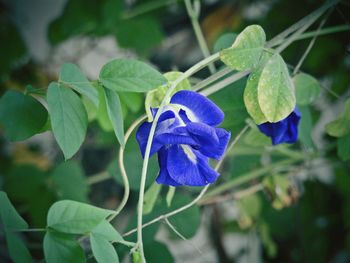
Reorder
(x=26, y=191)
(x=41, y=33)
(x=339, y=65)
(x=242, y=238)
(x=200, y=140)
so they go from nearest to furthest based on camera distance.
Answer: (x=200, y=140), (x=26, y=191), (x=339, y=65), (x=242, y=238), (x=41, y=33)

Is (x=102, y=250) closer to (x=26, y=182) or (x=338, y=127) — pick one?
(x=338, y=127)

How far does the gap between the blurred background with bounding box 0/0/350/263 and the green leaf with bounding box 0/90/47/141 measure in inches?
0.9

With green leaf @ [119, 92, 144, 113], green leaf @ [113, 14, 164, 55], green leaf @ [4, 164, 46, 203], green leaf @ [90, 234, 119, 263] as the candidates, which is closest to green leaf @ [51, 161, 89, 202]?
green leaf @ [4, 164, 46, 203]

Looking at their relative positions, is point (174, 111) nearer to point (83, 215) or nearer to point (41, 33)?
point (83, 215)

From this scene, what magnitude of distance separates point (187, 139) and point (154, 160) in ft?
1.03

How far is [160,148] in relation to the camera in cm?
→ 63

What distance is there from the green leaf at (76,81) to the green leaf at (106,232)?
0.16 metres

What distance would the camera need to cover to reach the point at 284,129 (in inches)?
29.3

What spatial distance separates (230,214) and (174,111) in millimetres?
1552

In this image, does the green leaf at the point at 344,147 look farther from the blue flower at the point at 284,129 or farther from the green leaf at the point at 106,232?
the green leaf at the point at 106,232

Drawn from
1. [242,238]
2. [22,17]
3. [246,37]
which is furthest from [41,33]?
[246,37]

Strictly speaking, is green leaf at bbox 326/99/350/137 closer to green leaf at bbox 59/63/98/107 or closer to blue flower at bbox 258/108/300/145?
blue flower at bbox 258/108/300/145

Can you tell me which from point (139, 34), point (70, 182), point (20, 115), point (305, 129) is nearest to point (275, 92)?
point (305, 129)

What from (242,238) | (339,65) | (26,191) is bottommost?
(242,238)
